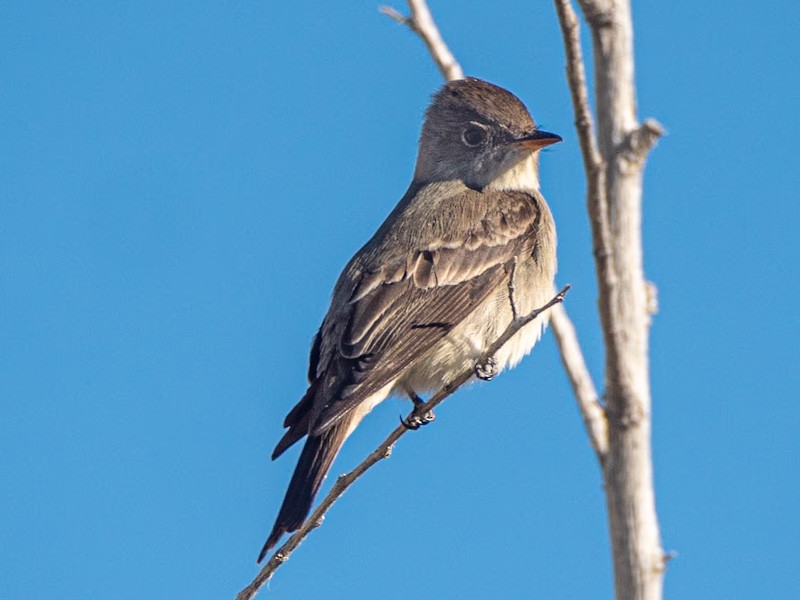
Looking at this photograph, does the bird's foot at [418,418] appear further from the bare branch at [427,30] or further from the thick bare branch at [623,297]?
the thick bare branch at [623,297]

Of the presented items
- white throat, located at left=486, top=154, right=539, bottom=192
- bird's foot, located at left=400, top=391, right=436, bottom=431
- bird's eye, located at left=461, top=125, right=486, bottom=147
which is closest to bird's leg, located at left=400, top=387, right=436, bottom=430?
bird's foot, located at left=400, top=391, right=436, bottom=431

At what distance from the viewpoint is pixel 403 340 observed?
6527mm

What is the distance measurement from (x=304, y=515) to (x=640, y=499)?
2.97 meters

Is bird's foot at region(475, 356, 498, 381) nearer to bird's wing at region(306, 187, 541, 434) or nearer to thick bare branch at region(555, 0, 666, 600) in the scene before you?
bird's wing at region(306, 187, 541, 434)

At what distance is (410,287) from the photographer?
22.2ft

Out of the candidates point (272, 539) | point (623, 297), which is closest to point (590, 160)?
point (623, 297)

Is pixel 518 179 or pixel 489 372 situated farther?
pixel 518 179

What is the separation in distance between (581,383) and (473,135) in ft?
11.9

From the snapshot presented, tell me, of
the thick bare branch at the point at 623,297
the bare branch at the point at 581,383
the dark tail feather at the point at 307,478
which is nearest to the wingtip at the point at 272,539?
the dark tail feather at the point at 307,478

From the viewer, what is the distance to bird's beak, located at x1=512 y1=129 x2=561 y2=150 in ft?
24.8

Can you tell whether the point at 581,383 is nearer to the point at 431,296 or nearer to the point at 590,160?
the point at 590,160

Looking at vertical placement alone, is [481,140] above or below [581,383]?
above

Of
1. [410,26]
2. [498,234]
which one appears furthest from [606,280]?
[498,234]

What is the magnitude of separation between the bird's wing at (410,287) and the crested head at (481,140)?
0.35 m
